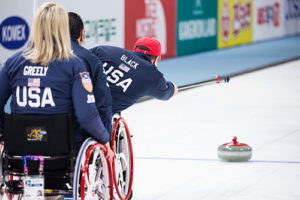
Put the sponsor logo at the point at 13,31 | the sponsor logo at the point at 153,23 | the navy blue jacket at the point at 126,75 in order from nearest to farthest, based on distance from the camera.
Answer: the navy blue jacket at the point at 126,75, the sponsor logo at the point at 13,31, the sponsor logo at the point at 153,23

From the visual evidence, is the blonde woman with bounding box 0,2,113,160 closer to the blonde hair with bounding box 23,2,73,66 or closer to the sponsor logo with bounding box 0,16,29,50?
the blonde hair with bounding box 23,2,73,66

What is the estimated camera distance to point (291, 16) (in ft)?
84.2

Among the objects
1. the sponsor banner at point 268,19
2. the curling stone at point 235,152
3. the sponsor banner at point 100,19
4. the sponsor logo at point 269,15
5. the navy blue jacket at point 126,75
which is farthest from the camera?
the sponsor logo at point 269,15

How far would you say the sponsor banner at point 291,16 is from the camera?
989 inches

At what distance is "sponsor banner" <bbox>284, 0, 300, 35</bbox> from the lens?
2512cm

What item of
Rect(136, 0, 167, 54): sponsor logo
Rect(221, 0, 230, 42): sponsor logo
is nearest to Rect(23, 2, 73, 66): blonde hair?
Rect(136, 0, 167, 54): sponsor logo

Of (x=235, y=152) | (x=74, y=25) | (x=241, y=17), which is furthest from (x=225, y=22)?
(x=74, y=25)

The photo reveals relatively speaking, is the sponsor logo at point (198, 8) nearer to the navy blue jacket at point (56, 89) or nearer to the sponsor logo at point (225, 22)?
the sponsor logo at point (225, 22)

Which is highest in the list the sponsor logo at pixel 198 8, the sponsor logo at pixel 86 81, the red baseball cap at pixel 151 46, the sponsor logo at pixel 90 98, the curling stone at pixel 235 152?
the sponsor logo at pixel 198 8

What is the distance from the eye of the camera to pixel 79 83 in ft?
15.1

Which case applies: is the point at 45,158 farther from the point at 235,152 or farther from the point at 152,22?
the point at 152,22

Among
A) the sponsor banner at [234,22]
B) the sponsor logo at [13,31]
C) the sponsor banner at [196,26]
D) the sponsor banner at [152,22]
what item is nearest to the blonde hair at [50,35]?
the sponsor logo at [13,31]

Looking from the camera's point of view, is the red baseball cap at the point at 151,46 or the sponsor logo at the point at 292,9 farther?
the sponsor logo at the point at 292,9

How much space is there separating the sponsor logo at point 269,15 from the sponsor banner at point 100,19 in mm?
8563
